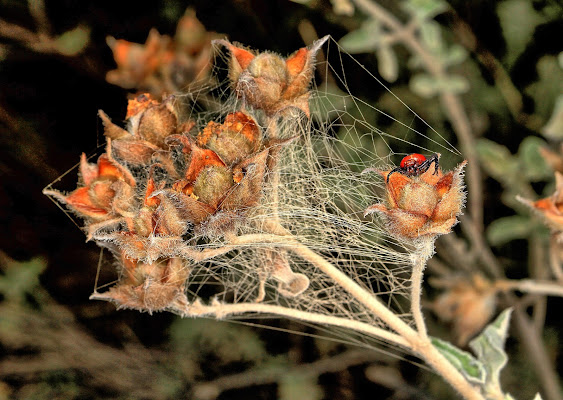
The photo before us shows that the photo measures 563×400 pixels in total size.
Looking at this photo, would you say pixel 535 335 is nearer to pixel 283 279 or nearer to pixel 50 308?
pixel 283 279

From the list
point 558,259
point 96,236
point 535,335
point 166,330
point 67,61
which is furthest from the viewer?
point 166,330

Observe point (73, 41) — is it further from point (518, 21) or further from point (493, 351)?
point (493, 351)

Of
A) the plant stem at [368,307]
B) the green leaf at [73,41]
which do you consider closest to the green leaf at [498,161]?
the plant stem at [368,307]

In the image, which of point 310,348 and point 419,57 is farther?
point 310,348

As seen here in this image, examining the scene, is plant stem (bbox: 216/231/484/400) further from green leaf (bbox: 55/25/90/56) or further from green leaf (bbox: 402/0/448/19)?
green leaf (bbox: 55/25/90/56)

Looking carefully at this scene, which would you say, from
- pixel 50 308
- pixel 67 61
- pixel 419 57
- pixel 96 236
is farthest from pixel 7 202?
pixel 419 57

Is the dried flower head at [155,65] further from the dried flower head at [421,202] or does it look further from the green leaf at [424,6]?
the dried flower head at [421,202]
